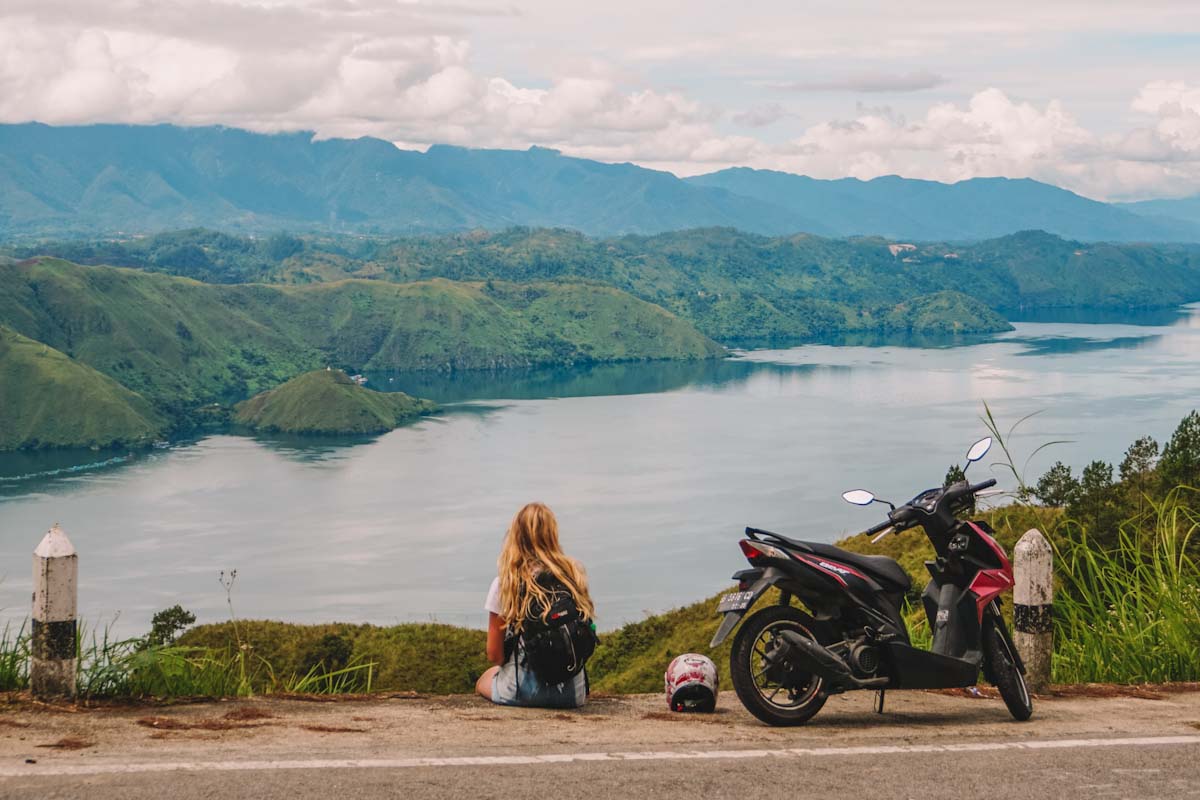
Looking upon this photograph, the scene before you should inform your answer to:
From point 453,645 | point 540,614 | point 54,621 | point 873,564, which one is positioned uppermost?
point 873,564

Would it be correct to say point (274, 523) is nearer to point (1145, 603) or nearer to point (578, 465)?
point (578, 465)

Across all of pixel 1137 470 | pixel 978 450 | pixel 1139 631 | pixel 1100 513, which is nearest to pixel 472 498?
pixel 1137 470

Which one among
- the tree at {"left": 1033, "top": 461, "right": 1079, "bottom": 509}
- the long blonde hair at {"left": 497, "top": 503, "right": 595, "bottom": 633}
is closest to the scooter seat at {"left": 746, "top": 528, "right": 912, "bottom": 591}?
the long blonde hair at {"left": 497, "top": 503, "right": 595, "bottom": 633}

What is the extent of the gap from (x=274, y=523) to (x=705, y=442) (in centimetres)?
6780

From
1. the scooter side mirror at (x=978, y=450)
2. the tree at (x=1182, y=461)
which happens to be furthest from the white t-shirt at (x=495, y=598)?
the tree at (x=1182, y=461)

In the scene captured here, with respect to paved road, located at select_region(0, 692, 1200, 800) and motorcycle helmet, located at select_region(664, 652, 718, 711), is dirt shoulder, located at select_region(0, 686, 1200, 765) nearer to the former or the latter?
paved road, located at select_region(0, 692, 1200, 800)

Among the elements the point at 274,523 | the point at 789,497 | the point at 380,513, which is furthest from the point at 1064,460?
the point at 274,523

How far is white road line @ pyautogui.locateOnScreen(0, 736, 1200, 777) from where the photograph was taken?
285 inches

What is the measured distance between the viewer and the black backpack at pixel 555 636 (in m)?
8.98

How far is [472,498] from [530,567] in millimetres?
135567

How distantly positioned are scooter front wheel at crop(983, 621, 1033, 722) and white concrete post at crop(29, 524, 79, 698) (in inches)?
262

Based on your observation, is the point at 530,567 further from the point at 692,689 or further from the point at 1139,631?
the point at 1139,631

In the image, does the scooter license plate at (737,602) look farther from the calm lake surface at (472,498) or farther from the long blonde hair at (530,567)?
the calm lake surface at (472,498)

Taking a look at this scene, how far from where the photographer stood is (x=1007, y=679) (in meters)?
8.74
